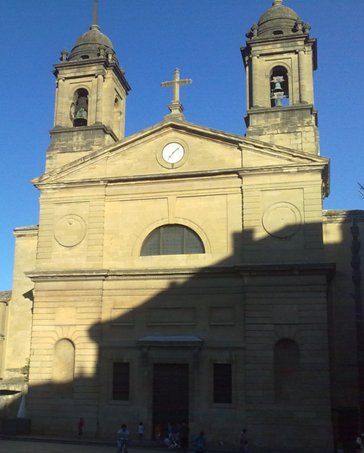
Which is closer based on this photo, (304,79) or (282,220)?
(282,220)

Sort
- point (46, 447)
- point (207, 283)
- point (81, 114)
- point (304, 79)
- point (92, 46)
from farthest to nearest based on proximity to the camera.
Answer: point (92, 46), point (81, 114), point (304, 79), point (207, 283), point (46, 447)

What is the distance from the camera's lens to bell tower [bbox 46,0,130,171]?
29.4 m

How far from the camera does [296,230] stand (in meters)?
24.2

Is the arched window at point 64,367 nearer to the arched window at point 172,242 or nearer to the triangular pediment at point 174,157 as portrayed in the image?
the arched window at point 172,242

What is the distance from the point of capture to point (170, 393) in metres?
24.0

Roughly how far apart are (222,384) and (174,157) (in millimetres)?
Result: 9516

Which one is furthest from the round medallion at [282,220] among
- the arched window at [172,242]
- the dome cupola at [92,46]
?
the dome cupola at [92,46]

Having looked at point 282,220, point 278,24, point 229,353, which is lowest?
point 229,353

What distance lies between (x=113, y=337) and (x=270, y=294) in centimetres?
647

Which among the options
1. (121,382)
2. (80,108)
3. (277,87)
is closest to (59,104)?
(80,108)

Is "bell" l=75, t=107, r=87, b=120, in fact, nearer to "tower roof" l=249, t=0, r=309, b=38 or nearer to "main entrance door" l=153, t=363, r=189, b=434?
"tower roof" l=249, t=0, r=309, b=38

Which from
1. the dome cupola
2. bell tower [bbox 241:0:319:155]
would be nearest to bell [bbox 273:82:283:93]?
bell tower [bbox 241:0:319:155]

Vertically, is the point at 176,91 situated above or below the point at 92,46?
below

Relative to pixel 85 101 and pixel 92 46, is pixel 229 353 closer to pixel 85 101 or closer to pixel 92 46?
pixel 85 101
